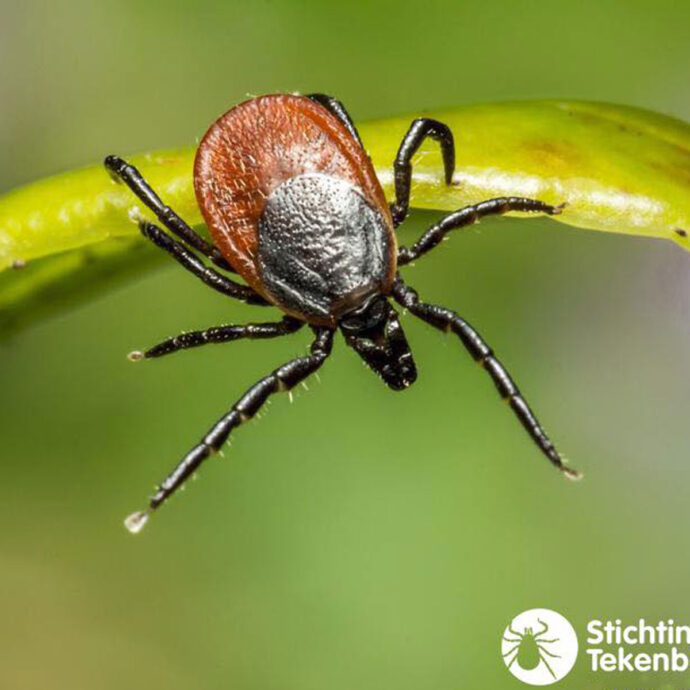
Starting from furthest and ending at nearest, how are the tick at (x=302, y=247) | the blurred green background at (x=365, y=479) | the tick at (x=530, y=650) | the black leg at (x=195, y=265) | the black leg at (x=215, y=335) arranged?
the blurred green background at (x=365, y=479)
the tick at (x=530, y=650)
the black leg at (x=215, y=335)
the tick at (x=302, y=247)
the black leg at (x=195, y=265)

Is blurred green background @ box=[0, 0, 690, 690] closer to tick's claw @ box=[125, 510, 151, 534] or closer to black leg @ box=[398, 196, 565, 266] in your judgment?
black leg @ box=[398, 196, 565, 266]

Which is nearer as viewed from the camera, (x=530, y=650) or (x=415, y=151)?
(x=415, y=151)

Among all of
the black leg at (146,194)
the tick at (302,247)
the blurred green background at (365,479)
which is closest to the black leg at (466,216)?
the tick at (302,247)

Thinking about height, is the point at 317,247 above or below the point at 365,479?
above

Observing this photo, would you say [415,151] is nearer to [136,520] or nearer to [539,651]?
[136,520]

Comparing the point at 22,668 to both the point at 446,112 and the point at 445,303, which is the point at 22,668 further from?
the point at 446,112

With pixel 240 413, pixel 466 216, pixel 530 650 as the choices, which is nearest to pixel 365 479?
pixel 530 650

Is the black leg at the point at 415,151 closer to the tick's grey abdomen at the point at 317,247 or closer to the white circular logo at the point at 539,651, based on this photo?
the tick's grey abdomen at the point at 317,247
